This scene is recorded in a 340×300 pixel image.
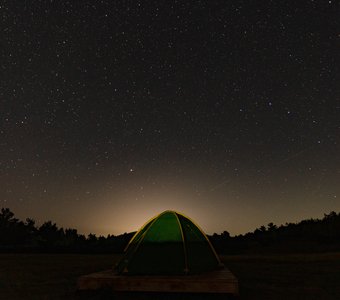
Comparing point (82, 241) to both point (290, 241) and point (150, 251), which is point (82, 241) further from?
point (150, 251)

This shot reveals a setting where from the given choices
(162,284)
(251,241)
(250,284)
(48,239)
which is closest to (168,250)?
(162,284)

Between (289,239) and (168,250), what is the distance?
54.8 feet

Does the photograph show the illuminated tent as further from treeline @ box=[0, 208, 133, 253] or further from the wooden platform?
treeline @ box=[0, 208, 133, 253]

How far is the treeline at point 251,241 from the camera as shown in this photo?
1920 centimetres

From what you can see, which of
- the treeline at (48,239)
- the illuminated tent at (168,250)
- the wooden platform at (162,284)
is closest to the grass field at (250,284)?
the wooden platform at (162,284)

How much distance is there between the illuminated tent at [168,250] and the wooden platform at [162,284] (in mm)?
560

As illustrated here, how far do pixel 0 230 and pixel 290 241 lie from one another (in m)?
23.7

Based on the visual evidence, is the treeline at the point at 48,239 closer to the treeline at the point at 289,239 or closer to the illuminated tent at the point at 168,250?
the treeline at the point at 289,239

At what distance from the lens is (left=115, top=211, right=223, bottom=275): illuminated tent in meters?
6.66

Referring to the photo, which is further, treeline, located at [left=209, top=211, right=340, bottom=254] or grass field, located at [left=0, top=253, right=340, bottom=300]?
treeline, located at [left=209, top=211, right=340, bottom=254]

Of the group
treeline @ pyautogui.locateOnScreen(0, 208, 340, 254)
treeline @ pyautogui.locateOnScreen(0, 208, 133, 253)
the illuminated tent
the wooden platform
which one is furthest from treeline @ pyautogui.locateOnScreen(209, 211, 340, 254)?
the wooden platform

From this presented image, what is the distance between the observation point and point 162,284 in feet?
19.0

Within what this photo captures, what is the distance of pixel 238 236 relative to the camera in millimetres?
24641

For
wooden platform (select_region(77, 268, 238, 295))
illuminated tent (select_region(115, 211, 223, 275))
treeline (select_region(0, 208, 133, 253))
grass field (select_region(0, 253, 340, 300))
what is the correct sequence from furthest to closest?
treeline (select_region(0, 208, 133, 253)), illuminated tent (select_region(115, 211, 223, 275)), grass field (select_region(0, 253, 340, 300)), wooden platform (select_region(77, 268, 238, 295))
